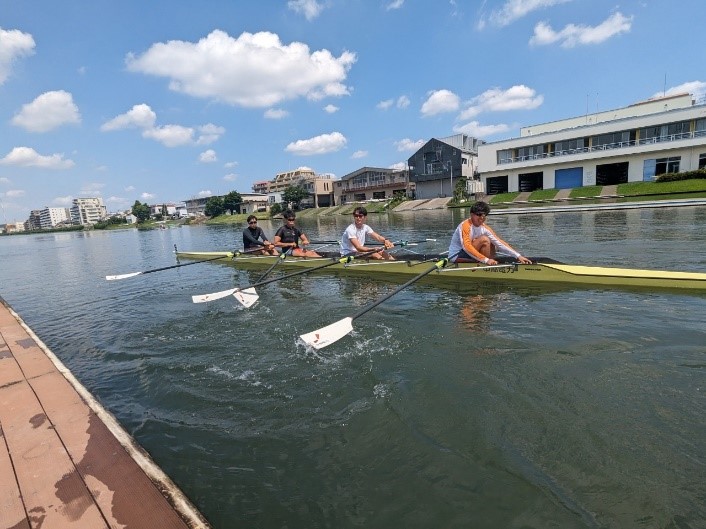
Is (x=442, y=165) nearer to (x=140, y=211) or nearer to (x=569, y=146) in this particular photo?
(x=569, y=146)

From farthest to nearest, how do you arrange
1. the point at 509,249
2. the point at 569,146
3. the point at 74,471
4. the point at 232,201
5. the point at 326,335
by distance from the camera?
the point at 232,201 < the point at 569,146 < the point at 509,249 < the point at 326,335 < the point at 74,471

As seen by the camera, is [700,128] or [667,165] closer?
[700,128]

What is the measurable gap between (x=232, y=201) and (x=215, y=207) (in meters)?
5.21

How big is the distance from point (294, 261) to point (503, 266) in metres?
7.13

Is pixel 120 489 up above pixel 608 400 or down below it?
above

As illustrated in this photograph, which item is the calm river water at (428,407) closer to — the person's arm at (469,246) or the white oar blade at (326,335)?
the white oar blade at (326,335)

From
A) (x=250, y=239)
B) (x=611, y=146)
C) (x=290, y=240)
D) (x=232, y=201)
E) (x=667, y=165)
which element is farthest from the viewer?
(x=232, y=201)

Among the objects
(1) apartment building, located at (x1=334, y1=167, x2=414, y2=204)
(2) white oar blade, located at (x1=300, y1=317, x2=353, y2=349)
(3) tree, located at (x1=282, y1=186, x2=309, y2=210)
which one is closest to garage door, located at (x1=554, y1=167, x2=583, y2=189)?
(1) apartment building, located at (x1=334, y1=167, x2=414, y2=204)

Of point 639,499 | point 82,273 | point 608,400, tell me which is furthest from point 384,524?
point 82,273

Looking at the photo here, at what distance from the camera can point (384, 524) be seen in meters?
2.94

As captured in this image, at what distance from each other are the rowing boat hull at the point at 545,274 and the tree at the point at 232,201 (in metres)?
99.5

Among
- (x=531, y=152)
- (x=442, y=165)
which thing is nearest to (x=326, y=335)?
(x=531, y=152)

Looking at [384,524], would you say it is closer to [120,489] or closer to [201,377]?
[120,489]

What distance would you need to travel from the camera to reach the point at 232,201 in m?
106
